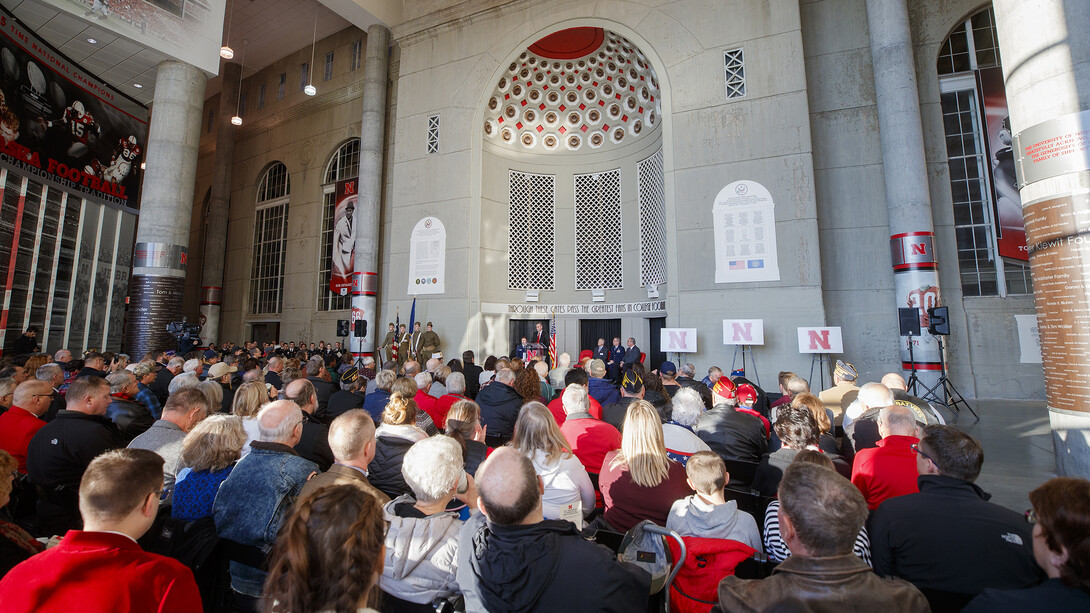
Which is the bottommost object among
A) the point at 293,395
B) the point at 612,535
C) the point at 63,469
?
the point at 612,535

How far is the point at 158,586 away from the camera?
1.19m

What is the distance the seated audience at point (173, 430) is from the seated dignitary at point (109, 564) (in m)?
1.31

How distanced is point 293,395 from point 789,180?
26.9ft

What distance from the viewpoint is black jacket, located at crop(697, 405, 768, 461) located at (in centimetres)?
309

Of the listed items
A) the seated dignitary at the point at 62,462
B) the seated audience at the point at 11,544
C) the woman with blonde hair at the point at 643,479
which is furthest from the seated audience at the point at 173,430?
the woman with blonde hair at the point at 643,479

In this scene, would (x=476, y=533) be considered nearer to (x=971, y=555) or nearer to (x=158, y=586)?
(x=158, y=586)

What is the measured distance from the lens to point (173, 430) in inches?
102

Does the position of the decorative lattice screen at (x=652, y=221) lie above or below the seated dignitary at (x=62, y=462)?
above

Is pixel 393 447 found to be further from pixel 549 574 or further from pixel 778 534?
pixel 778 534

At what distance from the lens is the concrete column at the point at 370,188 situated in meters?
12.4

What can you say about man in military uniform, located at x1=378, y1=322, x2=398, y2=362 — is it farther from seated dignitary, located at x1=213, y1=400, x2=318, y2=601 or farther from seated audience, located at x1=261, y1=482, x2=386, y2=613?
seated audience, located at x1=261, y1=482, x2=386, y2=613

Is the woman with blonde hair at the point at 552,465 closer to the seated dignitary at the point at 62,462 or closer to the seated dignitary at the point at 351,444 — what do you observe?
the seated dignitary at the point at 351,444

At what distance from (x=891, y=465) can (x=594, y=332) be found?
31.0ft

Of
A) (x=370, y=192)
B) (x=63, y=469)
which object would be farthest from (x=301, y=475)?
(x=370, y=192)
